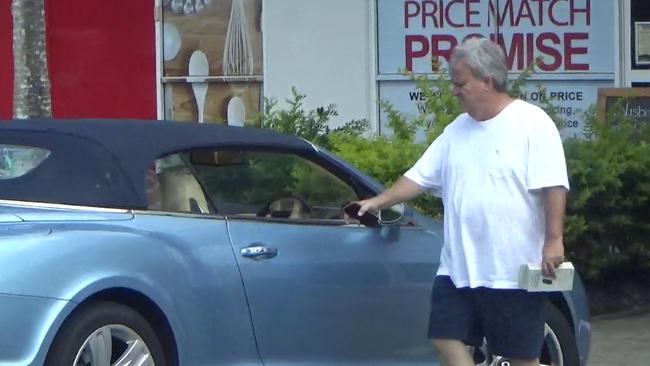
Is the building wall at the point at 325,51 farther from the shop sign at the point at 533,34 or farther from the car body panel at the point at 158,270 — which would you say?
the car body panel at the point at 158,270

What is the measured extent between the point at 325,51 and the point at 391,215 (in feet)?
20.4

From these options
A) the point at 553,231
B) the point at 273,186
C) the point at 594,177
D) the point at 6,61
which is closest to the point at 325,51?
the point at 6,61

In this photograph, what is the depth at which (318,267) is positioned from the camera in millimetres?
6242

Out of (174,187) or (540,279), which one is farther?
(174,187)

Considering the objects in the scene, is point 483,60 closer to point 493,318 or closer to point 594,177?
point 493,318

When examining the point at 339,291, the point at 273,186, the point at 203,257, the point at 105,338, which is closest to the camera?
the point at 105,338

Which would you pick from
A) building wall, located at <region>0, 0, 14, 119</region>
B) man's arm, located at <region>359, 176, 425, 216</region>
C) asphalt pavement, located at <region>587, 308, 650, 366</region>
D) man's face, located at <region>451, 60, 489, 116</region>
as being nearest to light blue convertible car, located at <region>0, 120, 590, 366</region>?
man's arm, located at <region>359, 176, 425, 216</region>

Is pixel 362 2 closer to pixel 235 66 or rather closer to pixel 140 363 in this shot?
pixel 235 66

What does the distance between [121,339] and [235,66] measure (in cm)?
731

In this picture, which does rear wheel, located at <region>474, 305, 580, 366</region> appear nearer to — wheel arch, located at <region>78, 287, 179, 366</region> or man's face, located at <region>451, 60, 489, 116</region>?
man's face, located at <region>451, 60, 489, 116</region>

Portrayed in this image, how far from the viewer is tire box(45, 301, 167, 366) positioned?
5.36m

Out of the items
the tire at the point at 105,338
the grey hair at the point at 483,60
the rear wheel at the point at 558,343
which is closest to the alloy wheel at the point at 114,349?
the tire at the point at 105,338

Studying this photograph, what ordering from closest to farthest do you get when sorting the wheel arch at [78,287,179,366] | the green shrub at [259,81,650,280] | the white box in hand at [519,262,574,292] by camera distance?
the white box in hand at [519,262,574,292]
the wheel arch at [78,287,179,366]
the green shrub at [259,81,650,280]

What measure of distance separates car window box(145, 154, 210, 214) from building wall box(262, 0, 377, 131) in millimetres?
6346
